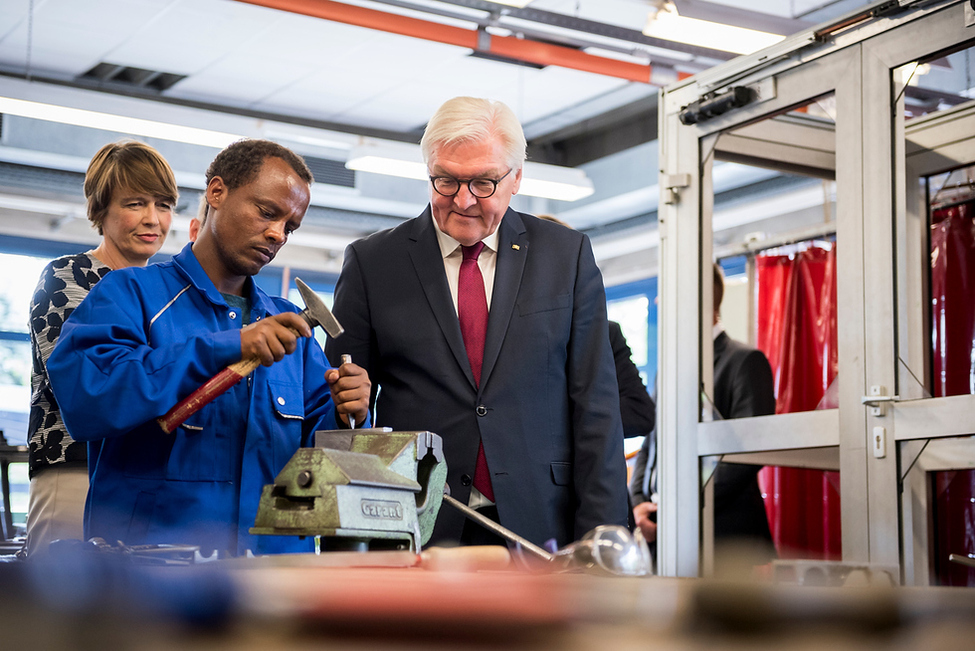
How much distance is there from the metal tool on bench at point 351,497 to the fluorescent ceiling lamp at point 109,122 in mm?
5023

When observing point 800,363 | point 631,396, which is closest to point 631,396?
point 631,396

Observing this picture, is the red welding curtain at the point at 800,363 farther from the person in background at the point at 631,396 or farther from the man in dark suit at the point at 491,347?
the man in dark suit at the point at 491,347

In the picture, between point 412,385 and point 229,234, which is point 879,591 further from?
point 412,385

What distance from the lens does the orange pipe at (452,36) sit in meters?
5.45

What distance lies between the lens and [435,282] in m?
2.00

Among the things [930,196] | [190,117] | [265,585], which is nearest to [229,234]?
[265,585]

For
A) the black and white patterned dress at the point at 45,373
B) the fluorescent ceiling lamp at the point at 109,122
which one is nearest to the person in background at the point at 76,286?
the black and white patterned dress at the point at 45,373

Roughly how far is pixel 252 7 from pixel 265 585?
6.88 metres

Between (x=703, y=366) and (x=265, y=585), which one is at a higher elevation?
(x=703, y=366)

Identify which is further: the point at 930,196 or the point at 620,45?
the point at 620,45

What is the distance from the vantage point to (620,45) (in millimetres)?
6984

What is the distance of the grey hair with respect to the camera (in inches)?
75.7

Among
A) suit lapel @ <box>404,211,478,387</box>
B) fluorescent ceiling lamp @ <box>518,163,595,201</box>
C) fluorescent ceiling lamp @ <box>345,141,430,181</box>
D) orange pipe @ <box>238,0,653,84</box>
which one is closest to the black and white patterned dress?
suit lapel @ <box>404,211,478,387</box>

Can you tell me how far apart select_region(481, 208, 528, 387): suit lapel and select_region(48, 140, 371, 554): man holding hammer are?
33 centimetres
